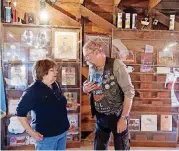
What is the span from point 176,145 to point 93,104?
72.3 inches

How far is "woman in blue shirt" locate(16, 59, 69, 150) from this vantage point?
1.69 m

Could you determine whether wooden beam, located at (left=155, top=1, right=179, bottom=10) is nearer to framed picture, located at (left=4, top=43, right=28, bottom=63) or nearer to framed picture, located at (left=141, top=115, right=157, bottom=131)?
framed picture, located at (left=141, top=115, right=157, bottom=131)

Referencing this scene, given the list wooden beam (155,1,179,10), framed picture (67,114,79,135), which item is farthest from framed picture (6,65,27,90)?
wooden beam (155,1,179,10)

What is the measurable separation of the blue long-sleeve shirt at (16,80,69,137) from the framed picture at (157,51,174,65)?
185cm

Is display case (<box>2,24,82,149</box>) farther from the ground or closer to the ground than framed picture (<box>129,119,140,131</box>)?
farther from the ground

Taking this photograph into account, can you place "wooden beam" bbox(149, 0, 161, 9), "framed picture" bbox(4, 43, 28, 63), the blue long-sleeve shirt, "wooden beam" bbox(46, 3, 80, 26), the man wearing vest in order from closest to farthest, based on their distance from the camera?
the blue long-sleeve shirt < the man wearing vest < "framed picture" bbox(4, 43, 28, 63) < "wooden beam" bbox(149, 0, 161, 9) < "wooden beam" bbox(46, 3, 80, 26)

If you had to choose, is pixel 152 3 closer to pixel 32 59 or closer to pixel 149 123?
pixel 149 123

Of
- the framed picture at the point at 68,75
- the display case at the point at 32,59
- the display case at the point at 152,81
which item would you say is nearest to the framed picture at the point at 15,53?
the display case at the point at 32,59

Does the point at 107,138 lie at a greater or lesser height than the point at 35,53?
lesser

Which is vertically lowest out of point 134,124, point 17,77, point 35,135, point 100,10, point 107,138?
point 134,124

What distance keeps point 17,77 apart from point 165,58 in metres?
1.83

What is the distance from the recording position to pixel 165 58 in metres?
3.31

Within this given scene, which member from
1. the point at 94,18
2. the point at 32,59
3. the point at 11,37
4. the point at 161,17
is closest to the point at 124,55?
the point at 94,18

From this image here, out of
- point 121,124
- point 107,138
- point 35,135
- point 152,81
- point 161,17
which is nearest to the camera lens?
point 35,135
